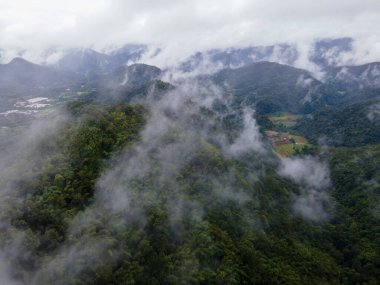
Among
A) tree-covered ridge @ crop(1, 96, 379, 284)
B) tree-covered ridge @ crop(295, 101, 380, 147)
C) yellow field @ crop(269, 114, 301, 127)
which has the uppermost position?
tree-covered ridge @ crop(1, 96, 379, 284)

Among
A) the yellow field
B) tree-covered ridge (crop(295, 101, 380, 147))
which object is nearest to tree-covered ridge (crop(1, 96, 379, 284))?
tree-covered ridge (crop(295, 101, 380, 147))

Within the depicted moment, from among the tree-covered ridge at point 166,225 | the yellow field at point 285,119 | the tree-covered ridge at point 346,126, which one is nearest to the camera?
the tree-covered ridge at point 166,225

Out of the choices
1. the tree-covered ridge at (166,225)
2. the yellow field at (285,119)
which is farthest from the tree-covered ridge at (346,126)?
the tree-covered ridge at (166,225)

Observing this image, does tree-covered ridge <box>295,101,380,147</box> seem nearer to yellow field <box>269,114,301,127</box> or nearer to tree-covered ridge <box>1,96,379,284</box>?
yellow field <box>269,114,301,127</box>

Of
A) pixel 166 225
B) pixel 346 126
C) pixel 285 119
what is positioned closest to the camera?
pixel 166 225

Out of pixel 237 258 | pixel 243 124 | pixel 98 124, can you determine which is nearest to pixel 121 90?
pixel 243 124

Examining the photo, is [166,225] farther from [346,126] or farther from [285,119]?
[285,119]

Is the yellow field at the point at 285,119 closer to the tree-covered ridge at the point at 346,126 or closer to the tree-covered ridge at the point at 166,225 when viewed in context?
the tree-covered ridge at the point at 346,126

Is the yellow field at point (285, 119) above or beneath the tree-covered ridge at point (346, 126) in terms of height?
beneath

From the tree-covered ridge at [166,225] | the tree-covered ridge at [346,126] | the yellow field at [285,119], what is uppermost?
the tree-covered ridge at [166,225]

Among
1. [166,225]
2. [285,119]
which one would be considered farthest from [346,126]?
[166,225]

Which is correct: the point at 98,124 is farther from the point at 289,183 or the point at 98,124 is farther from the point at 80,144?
the point at 289,183
